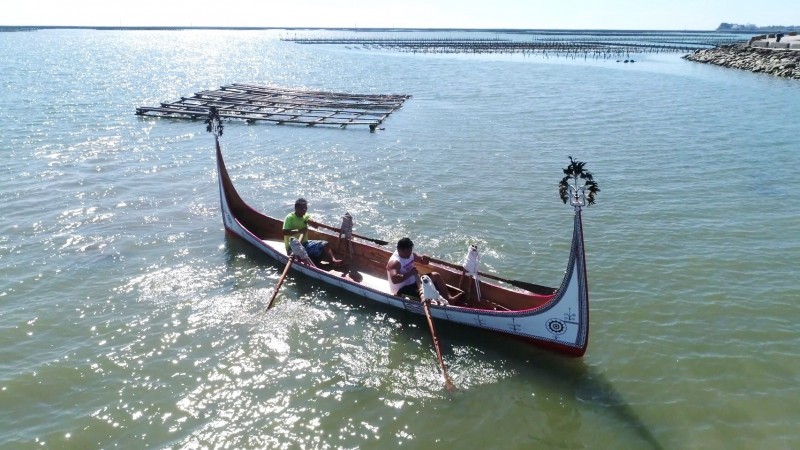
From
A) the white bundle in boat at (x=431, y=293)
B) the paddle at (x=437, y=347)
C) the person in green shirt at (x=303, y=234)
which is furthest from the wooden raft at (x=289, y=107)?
the paddle at (x=437, y=347)

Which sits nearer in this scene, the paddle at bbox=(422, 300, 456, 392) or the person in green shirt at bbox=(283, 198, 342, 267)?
the paddle at bbox=(422, 300, 456, 392)

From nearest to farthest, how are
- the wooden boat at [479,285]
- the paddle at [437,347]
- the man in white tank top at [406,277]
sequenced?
1. the wooden boat at [479,285]
2. the paddle at [437,347]
3. the man in white tank top at [406,277]

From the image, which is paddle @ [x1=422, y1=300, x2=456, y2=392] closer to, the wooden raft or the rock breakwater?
the wooden raft

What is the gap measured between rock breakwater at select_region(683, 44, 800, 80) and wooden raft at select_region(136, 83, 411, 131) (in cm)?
4013

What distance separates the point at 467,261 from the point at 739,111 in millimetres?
33289

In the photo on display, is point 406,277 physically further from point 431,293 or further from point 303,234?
point 303,234

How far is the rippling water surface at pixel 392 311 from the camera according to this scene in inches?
373

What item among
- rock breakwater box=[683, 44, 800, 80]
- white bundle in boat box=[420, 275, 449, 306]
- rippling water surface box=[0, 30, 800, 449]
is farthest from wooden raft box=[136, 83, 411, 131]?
rock breakwater box=[683, 44, 800, 80]

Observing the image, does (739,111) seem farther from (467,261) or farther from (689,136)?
(467,261)

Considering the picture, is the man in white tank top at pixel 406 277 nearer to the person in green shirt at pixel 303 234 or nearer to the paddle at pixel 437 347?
the paddle at pixel 437 347

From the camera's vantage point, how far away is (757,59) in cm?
6406

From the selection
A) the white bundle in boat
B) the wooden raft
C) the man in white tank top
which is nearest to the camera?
the white bundle in boat

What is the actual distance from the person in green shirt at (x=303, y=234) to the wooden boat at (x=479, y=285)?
32 centimetres

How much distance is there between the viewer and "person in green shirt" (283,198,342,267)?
14430mm
